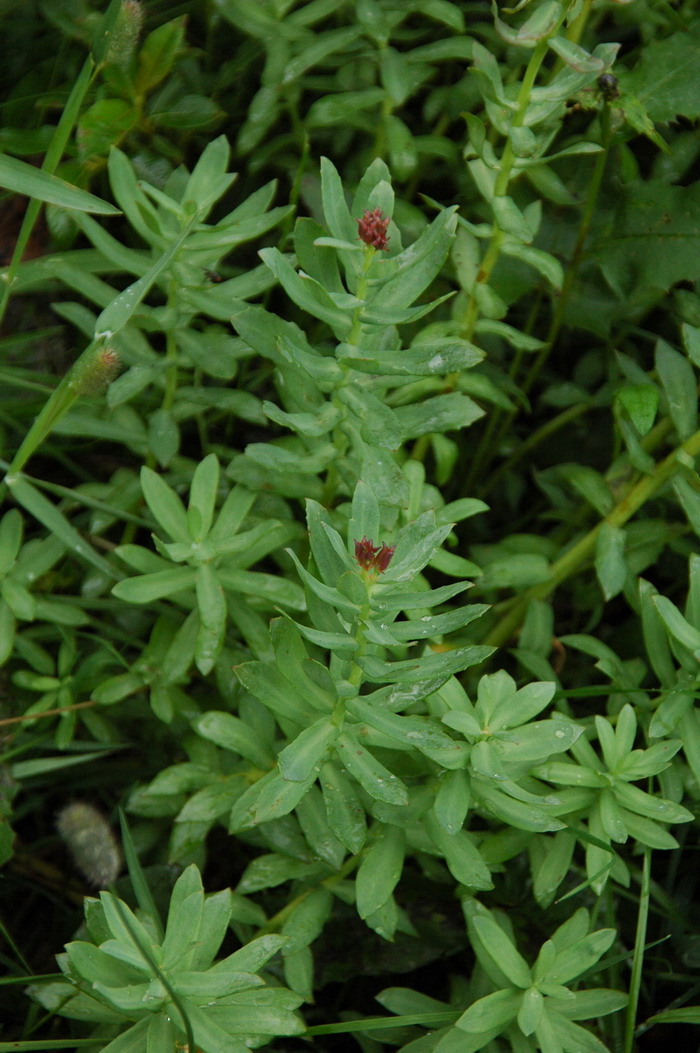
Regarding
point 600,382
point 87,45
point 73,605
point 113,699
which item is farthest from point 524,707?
point 87,45

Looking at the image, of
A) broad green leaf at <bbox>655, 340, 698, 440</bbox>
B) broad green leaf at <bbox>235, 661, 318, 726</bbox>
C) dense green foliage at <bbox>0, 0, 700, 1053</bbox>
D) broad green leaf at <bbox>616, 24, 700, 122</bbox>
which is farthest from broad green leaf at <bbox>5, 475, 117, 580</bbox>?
broad green leaf at <bbox>616, 24, 700, 122</bbox>

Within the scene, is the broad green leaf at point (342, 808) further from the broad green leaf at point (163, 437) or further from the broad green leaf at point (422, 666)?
the broad green leaf at point (163, 437)

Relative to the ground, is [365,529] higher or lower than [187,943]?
higher

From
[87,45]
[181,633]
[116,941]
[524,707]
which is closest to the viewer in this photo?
[116,941]

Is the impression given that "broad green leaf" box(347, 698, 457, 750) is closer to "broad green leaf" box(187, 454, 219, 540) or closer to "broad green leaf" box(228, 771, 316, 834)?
"broad green leaf" box(228, 771, 316, 834)

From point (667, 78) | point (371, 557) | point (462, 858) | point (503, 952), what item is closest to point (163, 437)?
point (371, 557)

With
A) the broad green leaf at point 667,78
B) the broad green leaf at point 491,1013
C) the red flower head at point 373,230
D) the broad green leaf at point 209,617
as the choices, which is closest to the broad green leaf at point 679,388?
the broad green leaf at point 667,78

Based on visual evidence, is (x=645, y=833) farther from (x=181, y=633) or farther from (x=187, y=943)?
(x=181, y=633)

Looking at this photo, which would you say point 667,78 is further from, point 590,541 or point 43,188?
point 43,188

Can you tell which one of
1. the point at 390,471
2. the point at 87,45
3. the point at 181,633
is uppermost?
the point at 87,45
